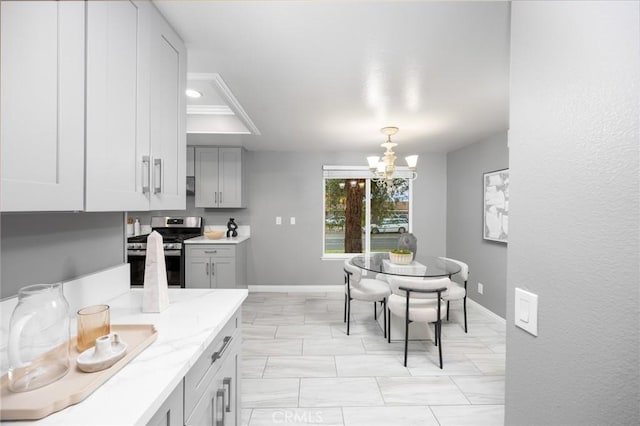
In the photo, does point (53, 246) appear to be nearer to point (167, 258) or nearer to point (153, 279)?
point (153, 279)

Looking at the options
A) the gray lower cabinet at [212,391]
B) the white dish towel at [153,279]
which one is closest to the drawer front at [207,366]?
the gray lower cabinet at [212,391]

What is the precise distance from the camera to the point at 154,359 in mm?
952

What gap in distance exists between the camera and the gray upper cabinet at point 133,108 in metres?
0.98

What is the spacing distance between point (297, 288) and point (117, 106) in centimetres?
409

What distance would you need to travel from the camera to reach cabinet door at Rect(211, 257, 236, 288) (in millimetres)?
3945

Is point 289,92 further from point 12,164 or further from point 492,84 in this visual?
point 12,164

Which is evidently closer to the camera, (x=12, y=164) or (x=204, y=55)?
(x=12, y=164)

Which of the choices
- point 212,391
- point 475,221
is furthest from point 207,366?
point 475,221

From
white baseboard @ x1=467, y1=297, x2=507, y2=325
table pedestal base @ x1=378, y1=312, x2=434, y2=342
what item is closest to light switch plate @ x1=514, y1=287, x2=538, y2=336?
table pedestal base @ x1=378, y1=312, x2=434, y2=342

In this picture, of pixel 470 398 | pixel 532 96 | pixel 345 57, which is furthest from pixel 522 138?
pixel 470 398

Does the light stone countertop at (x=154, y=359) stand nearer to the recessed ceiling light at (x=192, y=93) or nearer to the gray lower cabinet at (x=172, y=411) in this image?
the gray lower cabinet at (x=172, y=411)

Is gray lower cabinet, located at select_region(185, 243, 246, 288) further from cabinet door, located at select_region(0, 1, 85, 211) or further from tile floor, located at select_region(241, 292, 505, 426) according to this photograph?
cabinet door, located at select_region(0, 1, 85, 211)

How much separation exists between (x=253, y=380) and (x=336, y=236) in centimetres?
292

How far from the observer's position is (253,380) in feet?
7.77
